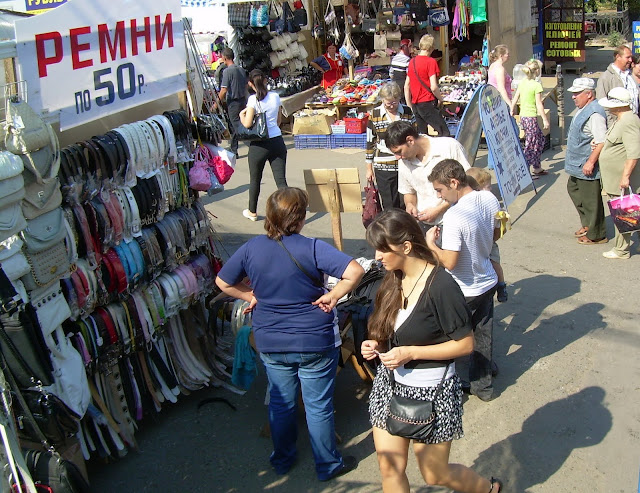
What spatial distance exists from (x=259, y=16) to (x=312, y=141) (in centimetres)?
263

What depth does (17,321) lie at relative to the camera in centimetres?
362

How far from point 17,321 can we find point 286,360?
1437mm

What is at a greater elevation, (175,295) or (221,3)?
(221,3)

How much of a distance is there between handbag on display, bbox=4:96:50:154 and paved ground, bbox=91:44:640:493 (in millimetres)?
2148

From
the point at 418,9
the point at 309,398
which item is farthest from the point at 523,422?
→ the point at 418,9

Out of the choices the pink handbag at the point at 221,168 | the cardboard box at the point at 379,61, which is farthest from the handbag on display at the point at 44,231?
the cardboard box at the point at 379,61

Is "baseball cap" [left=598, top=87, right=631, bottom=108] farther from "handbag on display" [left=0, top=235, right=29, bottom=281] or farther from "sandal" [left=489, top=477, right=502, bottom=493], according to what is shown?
"handbag on display" [left=0, top=235, right=29, bottom=281]

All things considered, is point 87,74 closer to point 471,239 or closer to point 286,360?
point 286,360

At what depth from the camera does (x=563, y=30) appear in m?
19.4

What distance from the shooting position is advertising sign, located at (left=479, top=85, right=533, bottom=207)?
8.23m

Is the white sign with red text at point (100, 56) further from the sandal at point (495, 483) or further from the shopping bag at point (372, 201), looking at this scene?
the sandal at point (495, 483)

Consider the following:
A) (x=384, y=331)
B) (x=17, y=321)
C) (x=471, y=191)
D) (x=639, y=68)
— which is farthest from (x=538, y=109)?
(x=17, y=321)

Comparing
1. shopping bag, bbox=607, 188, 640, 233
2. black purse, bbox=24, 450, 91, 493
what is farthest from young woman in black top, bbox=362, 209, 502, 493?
shopping bag, bbox=607, 188, 640, 233

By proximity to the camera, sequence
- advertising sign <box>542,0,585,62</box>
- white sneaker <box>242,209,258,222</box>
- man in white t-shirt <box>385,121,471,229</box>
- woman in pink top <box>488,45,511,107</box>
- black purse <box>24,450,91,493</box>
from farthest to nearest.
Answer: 1. advertising sign <box>542,0,585,62</box>
2. woman in pink top <box>488,45,511,107</box>
3. white sneaker <box>242,209,258,222</box>
4. man in white t-shirt <box>385,121,471,229</box>
5. black purse <box>24,450,91,493</box>
